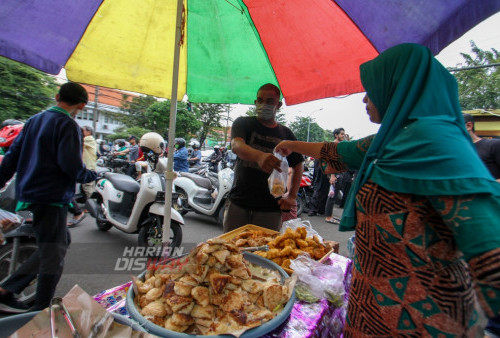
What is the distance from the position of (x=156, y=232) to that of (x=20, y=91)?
545 inches

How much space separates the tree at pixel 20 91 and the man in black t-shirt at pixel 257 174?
14.0 metres

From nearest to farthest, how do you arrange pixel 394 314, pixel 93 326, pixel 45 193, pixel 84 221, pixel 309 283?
pixel 93 326
pixel 394 314
pixel 309 283
pixel 45 193
pixel 84 221

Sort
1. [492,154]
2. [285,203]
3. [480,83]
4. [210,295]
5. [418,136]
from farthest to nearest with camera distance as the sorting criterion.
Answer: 1. [480,83]
2. [492,154]
3. [285,203]
4. [210,295]
5. [418,136]

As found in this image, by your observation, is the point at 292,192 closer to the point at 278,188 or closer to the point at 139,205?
the point at 278,188

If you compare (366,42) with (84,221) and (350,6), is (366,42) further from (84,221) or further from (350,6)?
(84,221)

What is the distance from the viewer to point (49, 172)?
2.27 meters

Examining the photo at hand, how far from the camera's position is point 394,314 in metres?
1.03

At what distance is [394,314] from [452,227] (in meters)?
0.44

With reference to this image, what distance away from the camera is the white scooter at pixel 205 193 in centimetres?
581

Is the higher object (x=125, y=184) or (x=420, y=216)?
(x=420, y=216)

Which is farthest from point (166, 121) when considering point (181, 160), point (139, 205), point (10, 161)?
point (10, 161)

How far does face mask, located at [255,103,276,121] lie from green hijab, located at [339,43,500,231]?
1.22 metres

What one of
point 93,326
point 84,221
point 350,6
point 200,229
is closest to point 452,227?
point 93,326

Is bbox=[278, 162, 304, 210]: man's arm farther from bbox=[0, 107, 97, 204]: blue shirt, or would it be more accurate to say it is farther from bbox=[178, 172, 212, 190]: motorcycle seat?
bbox=[178, 172, 212, 190]: motorcycle seat
